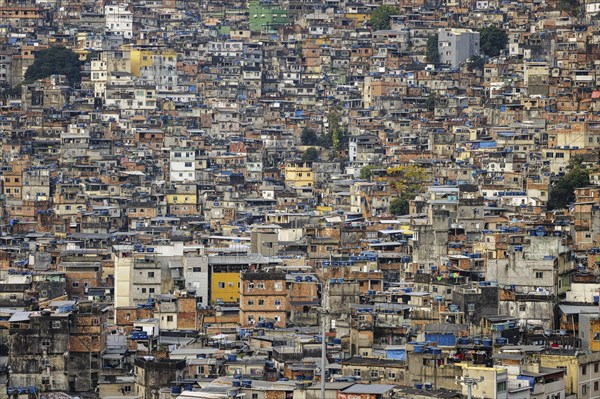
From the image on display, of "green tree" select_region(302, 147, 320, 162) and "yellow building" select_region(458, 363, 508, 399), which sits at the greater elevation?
"yellow building" select_region(458, 363, 508, 399)

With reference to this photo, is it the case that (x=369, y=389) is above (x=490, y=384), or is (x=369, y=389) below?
below

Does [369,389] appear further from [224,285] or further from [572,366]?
[224,285]

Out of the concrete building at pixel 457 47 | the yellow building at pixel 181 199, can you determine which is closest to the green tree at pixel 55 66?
the concrete building at pixel 457 47

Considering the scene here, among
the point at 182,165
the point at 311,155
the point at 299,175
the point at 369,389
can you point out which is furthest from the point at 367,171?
the point at 369,389

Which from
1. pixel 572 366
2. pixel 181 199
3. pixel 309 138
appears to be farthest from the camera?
pixel 309 138

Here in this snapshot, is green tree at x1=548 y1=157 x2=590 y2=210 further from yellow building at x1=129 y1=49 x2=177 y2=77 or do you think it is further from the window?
yellow building at x1=129 y1=49 x2=177 y2=77

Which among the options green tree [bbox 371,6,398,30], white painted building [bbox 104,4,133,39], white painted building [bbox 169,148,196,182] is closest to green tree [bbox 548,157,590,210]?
white painted building [bbox 169,148,196,182]

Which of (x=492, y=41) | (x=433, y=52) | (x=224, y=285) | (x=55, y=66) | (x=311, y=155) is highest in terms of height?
(x=492, y=41)
